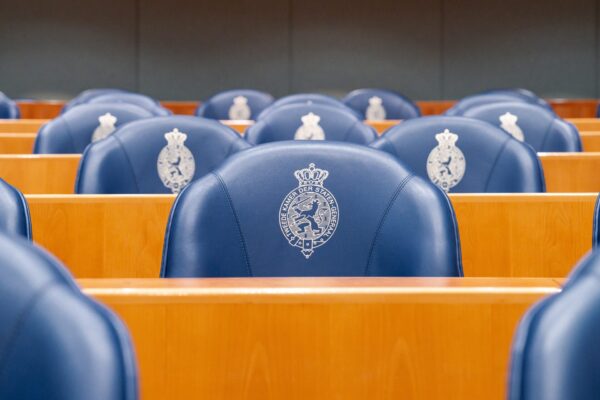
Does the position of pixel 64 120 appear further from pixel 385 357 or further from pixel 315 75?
pixel 315 75

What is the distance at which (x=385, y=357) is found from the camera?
1.00 m

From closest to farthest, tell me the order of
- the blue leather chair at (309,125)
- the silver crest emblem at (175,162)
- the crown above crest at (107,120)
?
1. the silver crest emblem at (175,162)
2. the blue leather chair at (309,125)
3. the crown above crest at (107,120)

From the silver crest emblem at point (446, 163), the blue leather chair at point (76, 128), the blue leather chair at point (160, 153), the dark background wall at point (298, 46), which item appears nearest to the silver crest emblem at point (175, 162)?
the blue leather chair at point (160, 153)

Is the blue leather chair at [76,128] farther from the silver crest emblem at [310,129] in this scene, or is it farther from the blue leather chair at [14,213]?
the blue leather chair at [14,213]

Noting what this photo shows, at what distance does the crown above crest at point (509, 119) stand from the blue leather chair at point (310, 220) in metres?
1.94

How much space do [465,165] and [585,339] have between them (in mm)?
1752

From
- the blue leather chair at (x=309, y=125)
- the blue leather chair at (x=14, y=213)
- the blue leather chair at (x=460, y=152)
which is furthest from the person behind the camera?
the blue leather chair at (x=309, y=125)

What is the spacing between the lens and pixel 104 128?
358 cm

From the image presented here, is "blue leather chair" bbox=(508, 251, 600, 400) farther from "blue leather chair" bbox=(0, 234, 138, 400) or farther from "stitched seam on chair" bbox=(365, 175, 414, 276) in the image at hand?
"stitched seam on chair" bbox=(365, 175, 414, 276)

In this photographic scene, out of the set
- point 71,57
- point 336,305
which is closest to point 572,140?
point 336,305

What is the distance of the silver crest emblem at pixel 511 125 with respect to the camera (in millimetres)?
3469

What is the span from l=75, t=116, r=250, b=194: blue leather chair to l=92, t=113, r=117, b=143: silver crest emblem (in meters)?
1.05

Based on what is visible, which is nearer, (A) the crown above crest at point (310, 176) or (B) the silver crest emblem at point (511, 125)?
(A) the crown above crest at point (310, 176)

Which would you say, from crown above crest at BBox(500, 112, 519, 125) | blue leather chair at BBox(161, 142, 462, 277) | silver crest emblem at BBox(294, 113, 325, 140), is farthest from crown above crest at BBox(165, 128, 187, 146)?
crown above crest at BBox(500, 112, 519, 125)
